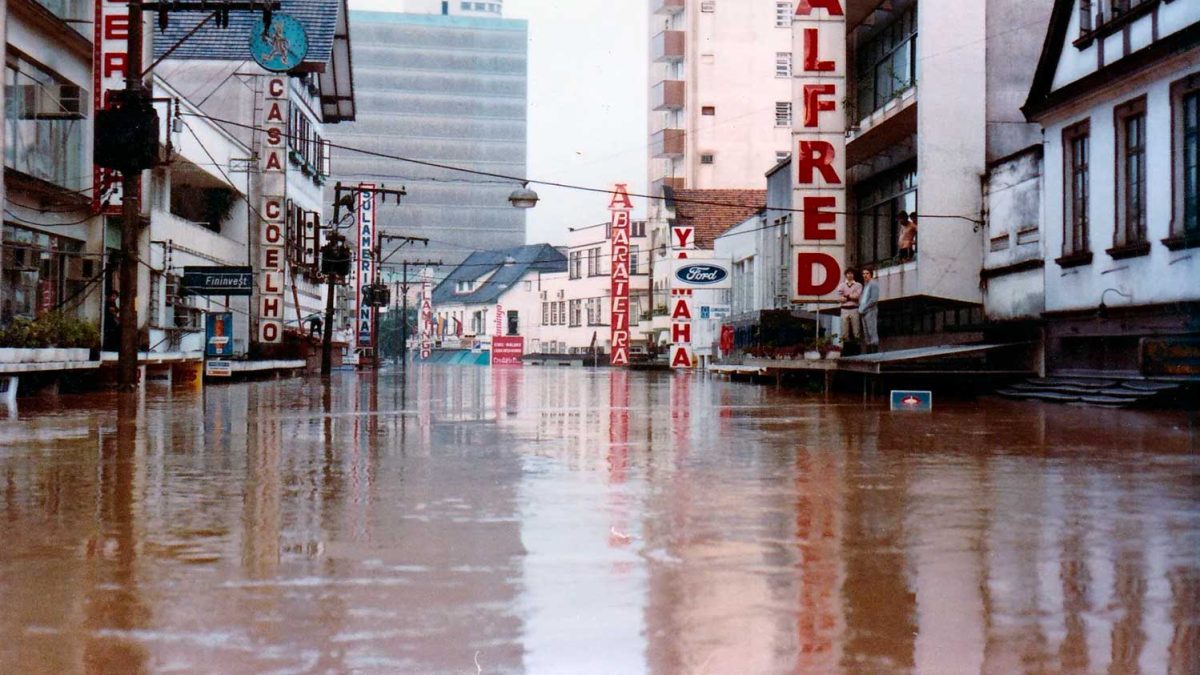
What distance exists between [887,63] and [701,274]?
727 inches

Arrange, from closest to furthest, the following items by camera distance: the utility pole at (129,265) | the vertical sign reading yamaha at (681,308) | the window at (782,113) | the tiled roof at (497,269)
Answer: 1. the utility pole at (129,265)
2. the vertical sign reading yamaha at (681,308)
3. the window at (782,113)
4. the tiled roof at (497,269)

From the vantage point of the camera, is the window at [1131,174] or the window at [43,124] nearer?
the window at [1131,174]

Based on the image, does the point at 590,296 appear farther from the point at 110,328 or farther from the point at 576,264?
the point at 110,328

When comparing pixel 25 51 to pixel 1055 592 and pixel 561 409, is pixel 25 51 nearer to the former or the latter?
pixel 561 409

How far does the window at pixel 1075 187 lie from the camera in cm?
2116

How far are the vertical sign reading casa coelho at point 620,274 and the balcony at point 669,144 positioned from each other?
7161 mm

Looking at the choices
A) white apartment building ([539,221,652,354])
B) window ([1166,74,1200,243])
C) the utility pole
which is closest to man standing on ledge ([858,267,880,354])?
window ([1166,74,1200,243])

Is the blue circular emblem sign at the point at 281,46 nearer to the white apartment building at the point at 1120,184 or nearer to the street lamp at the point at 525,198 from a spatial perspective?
the street lamp at the point at 525,198

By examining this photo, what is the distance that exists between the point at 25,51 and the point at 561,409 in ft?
42.1

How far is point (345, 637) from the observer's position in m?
4.14

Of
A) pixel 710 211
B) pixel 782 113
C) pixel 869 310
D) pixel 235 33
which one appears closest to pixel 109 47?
pixel 869 310

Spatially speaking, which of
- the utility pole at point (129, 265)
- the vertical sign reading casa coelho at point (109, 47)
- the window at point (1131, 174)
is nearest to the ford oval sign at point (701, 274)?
the vertical sign reading casa coelho at point (109, 47)

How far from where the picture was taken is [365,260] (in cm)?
7050

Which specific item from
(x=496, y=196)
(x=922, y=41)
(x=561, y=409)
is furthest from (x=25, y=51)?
(x=496, y=196)
